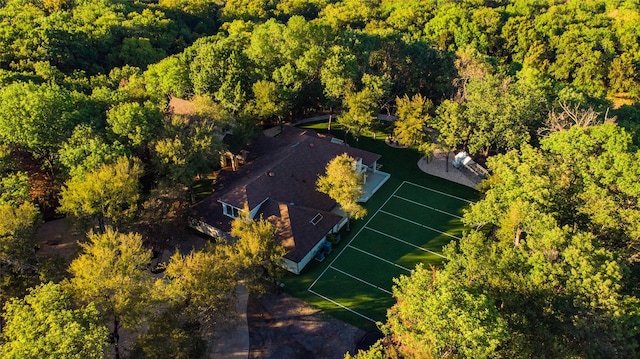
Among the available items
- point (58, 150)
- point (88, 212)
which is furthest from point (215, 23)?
point (88, 212)

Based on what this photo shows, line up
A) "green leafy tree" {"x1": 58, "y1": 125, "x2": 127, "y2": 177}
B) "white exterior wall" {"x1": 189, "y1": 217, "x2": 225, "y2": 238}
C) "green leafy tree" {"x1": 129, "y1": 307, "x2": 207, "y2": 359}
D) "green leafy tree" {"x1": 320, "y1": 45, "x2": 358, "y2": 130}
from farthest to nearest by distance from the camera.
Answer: "green leafy tree" {"x1": 320, "y1": 45, "x2": 358, "y2": 130} → "white exterior wall" {"x1": 189, "y1": 217, "x2": 225, "y2": 238} → "green leafy tree" {"x1": 58, "y1": 125, "x2": 127, "y2": 177} → "green leafy tree" {"x1": 129, "y1": 307, "x2": 207, "y2": 359}

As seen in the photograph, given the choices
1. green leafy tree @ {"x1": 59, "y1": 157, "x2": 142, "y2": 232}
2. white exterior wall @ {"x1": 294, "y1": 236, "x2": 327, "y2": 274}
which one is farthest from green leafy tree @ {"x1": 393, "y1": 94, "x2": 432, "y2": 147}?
green leafy tree @ {"x1": 59, "y1": 157, "x2": 142, "y2": 232}

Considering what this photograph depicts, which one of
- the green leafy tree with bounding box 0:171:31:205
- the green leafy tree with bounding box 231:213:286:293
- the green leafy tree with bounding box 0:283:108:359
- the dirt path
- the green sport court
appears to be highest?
the green leafy tree with bounding box 0:171:31:205

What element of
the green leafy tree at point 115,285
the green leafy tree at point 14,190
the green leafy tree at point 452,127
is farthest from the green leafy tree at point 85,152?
the green leafy tree at point 452,127

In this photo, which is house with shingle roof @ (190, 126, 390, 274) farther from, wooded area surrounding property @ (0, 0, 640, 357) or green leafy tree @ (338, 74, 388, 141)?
green leafy tree @ (338, 74, 388, 141)

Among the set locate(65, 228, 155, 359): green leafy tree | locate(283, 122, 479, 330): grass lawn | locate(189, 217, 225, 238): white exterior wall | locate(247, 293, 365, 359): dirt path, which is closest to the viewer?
locate(65, 228, 155, 359): green leafy tree

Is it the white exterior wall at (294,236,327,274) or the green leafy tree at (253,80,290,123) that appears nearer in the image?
the white exterior wall at (294,236,327,274)
